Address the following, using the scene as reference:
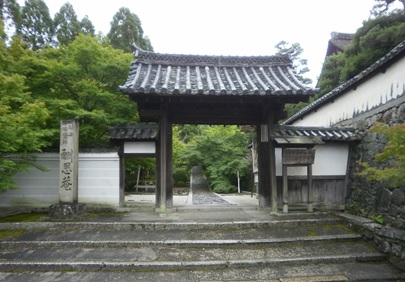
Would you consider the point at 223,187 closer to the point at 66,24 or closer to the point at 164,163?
the point at 164,163

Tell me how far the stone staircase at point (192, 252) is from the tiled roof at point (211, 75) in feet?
11.6

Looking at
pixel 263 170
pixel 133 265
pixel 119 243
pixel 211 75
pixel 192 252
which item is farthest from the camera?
pixel 211 75

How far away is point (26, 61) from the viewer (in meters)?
8.48

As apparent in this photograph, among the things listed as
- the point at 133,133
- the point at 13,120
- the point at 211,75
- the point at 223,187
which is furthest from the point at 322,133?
the point at 223,187

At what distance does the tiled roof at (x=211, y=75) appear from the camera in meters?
6.82

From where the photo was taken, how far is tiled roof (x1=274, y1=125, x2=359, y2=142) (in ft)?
27.9

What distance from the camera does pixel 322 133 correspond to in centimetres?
874

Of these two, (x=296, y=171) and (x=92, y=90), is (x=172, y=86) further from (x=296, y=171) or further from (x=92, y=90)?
(x=296, y=171)

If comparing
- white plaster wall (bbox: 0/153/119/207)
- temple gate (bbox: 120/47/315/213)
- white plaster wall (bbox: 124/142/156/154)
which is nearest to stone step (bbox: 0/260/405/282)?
temple gate (bbox: 120/47/315/213)

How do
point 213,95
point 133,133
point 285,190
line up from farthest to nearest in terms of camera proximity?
point 133,133, point 285,190, point 213,95

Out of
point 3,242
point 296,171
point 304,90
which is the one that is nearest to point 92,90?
point 3,242

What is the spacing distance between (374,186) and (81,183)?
9.33 metres

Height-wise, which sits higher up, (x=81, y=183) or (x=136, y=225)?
(x=81, y=183)

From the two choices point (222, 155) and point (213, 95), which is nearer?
point (213, 95)
